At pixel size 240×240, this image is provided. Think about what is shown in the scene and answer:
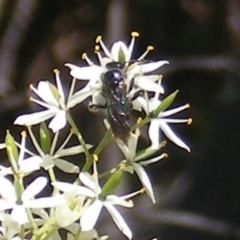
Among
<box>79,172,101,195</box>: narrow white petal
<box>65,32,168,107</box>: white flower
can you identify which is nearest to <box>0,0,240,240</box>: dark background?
<box>65,32,168,107</box>: white flower

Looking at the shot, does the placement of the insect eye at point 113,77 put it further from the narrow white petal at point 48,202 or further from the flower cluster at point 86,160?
the narrow white petal at point 48,202

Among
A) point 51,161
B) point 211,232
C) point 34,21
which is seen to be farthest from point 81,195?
point 34,21

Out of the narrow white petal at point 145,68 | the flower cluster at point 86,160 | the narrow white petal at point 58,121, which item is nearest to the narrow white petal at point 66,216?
the flower cluster at point 86,160

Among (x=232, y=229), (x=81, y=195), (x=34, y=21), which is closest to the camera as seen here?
(x=81, y=195)

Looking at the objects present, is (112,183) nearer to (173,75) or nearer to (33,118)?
(33,118)

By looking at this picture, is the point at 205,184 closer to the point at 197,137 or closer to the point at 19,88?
the point at 197,137
